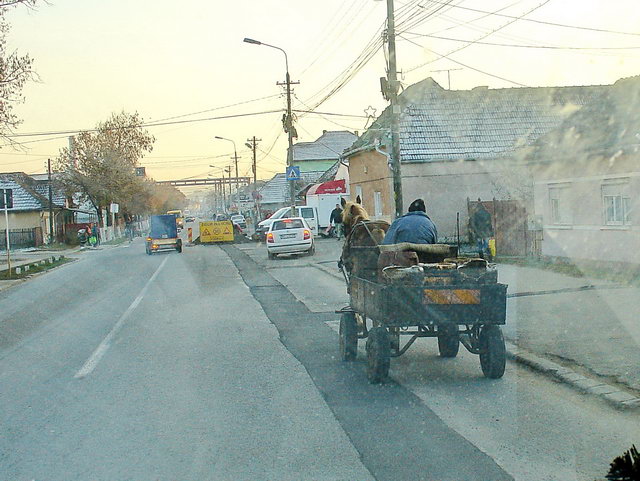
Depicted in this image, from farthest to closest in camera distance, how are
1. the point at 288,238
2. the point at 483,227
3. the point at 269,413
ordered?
the point at 288,238, the point at 483,227, the point at 269,413

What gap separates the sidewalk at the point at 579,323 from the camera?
325 inches

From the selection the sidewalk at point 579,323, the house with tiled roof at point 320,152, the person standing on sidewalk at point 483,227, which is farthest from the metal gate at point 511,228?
the house with tiled roof at point 320,152

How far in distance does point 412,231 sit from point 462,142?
2497 cm

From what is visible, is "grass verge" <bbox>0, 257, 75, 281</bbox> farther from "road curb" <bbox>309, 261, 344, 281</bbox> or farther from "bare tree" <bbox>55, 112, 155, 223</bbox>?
"bare tree" <bbox>55, 112, 155, 223</bbox>

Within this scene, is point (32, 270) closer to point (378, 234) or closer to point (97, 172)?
point (378, 234)

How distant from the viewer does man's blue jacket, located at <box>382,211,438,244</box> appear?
866 centimetres

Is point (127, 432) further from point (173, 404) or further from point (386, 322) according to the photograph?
point (386, 322)

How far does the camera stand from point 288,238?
28891mm

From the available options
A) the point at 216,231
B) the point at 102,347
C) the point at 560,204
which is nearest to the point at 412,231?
the point at 102,347

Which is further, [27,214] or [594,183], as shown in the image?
[27,214]

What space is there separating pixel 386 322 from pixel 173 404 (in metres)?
2.17

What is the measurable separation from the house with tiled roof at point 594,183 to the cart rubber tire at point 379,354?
35.9 feet

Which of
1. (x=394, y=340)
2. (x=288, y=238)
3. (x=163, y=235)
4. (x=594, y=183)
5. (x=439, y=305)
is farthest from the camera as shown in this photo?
(x=163, y=235)

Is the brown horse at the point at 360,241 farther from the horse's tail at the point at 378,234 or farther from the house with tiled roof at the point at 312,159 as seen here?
the house with tiled roof at the point at 312,159
